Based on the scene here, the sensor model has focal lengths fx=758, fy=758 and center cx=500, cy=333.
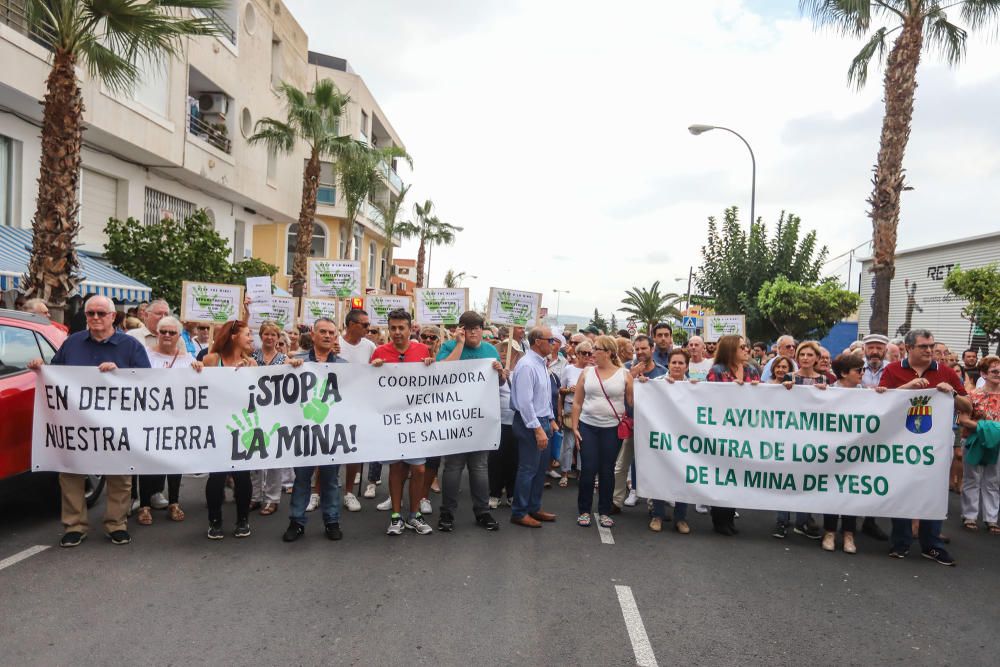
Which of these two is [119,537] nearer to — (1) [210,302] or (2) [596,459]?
(2) [596,459]

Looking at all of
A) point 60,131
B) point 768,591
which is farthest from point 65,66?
point 768,591

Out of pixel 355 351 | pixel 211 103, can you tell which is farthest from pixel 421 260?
pixel 355 351

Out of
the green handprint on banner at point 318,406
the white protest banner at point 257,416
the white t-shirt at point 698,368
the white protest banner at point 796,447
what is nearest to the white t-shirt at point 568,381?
the white t-shirt at point 698,368

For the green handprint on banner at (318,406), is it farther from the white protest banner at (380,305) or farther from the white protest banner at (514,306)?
the white protest banner at (380,305)

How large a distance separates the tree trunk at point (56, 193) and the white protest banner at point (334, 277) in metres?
3.66

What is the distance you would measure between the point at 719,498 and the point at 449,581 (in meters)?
2.81

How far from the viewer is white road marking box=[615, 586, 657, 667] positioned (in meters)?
4.13

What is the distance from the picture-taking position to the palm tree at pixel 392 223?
49.1 metres

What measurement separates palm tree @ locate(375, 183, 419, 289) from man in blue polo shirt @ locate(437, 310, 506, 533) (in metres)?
39.5

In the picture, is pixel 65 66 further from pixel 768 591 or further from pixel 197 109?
pixel 197 109

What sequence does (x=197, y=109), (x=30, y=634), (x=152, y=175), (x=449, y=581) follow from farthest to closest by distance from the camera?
(x=197, y=109) < (x=152, y=175) < (x=449, y=581) < (x=30, y=634)

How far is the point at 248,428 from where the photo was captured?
6301mm

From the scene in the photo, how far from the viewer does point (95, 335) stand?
19.8 ft

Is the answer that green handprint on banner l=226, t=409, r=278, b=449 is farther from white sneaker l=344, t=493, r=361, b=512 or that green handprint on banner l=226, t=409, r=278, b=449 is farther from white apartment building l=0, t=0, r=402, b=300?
white apartment building l=0, t=0, r=402, b=300
